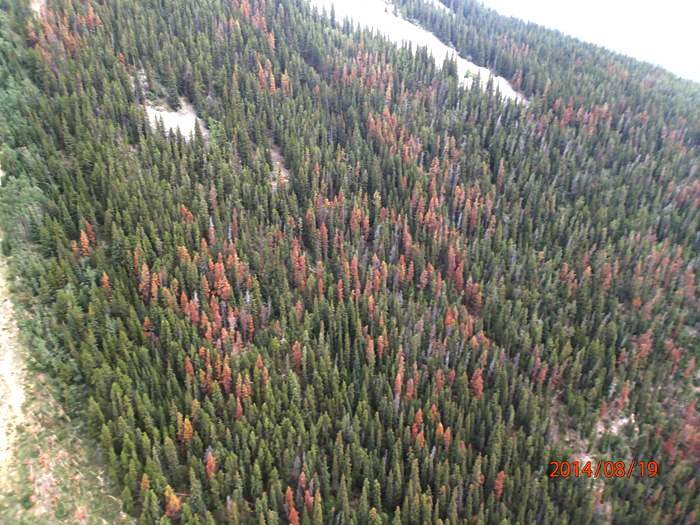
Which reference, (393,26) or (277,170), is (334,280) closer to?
(277,170)

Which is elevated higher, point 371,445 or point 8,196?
point 8,196

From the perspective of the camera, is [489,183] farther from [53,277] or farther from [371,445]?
[53,277]

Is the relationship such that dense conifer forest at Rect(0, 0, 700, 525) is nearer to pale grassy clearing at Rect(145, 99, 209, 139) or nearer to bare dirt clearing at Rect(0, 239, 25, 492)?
pale grassy clearing at Rect(145, 99, 209, 139)

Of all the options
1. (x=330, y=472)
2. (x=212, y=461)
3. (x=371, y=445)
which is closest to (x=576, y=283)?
(x=371, y=445)
